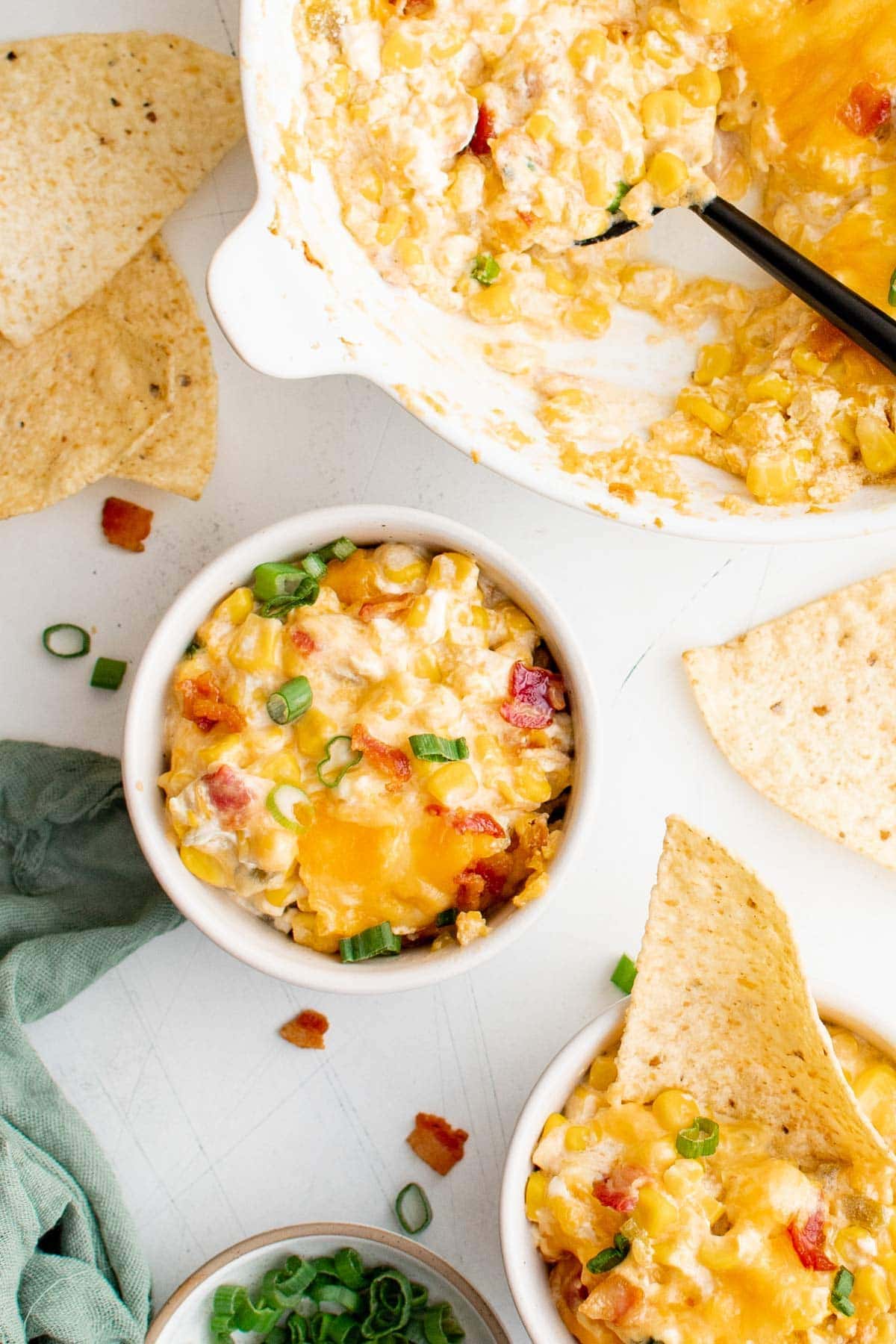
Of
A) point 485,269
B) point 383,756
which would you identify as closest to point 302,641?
point 383,756

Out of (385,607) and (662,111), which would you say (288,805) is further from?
(662,111)

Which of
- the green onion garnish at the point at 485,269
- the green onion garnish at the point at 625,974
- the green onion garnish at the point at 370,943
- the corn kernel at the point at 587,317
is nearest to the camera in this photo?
the green onion garnish at the point at 370,943

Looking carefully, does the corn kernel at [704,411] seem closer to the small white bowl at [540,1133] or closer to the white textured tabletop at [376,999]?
the white textured tabletop at [376,999]

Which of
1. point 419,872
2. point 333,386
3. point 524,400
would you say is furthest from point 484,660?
point 333,386

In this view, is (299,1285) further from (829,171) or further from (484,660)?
(829,171)

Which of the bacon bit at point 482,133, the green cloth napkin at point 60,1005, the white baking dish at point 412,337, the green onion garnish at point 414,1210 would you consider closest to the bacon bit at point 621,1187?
the green onion garnish at point 414,1210

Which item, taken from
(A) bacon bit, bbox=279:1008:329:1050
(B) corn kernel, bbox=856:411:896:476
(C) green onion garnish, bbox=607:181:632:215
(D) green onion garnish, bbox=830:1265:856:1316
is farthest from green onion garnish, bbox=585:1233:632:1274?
(C) green onion garnish, bbox=607:181:632:215
